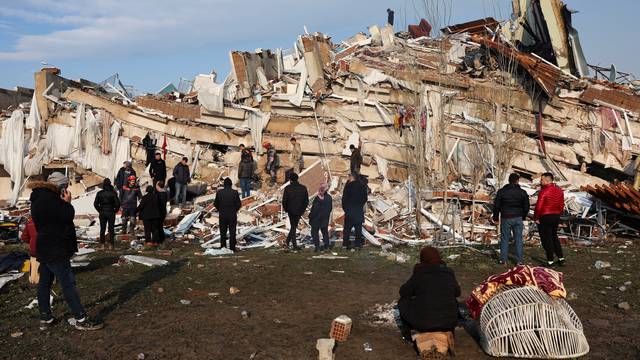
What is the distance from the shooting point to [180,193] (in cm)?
1758

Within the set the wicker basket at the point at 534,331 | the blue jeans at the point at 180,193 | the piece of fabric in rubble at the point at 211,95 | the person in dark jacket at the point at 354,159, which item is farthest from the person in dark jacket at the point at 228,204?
the piece of fabric in rubble at the point at 211,95

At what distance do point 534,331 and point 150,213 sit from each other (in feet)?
30.1

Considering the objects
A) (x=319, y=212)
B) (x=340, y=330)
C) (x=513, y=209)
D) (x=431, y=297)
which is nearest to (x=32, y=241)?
(x=340, y=330)

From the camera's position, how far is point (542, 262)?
10250 millimetres

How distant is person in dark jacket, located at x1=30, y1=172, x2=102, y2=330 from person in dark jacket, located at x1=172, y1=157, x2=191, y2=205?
35.0 feet

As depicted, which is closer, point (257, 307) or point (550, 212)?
point (257, 307)

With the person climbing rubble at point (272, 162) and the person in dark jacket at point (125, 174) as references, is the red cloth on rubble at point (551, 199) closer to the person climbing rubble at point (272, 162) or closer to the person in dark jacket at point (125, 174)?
the person in dark jacket at point (125, 174)

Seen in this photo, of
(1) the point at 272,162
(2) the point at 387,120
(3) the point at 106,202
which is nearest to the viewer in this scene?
(3) the point at 106,202

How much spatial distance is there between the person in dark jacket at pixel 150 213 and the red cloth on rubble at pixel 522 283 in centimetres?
818

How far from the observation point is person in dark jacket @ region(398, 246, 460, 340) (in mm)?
5488

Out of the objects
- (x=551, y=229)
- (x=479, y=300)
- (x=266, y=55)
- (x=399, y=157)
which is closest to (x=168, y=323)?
(x=479, y=300)

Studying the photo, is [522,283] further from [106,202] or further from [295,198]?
[106,202]

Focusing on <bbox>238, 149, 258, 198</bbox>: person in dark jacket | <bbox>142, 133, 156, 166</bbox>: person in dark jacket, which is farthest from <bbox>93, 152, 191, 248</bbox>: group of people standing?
<bbox>142, 133, 156, 166</bbox>: person in dark jacket

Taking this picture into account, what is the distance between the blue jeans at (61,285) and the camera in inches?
242
